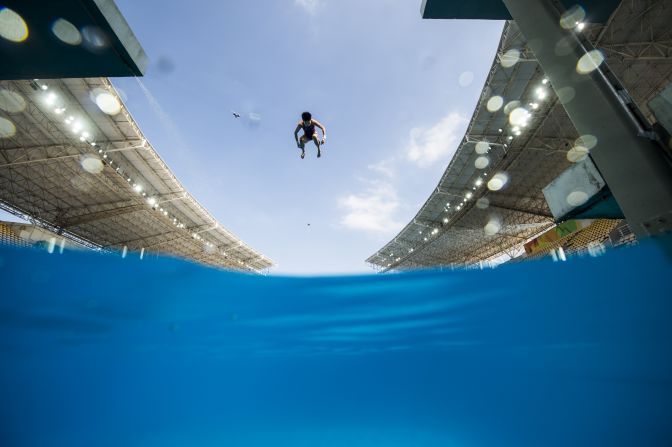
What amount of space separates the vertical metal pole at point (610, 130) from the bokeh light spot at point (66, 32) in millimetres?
8135

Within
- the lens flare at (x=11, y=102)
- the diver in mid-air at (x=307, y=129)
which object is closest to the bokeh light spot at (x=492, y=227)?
the diver in mid-air at (x=307, y=129)

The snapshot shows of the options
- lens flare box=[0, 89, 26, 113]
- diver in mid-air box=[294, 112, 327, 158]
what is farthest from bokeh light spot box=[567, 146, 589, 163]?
lens flare box=[0, 89, 26, 113]

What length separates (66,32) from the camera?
5.56m

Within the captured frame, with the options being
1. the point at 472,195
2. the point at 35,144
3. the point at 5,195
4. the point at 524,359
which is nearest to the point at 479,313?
the point at 524,359

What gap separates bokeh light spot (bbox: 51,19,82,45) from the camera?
543 centimetres

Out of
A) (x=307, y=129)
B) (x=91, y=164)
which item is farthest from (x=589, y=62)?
(x=91, y=164)

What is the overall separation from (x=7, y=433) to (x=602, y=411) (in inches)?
630

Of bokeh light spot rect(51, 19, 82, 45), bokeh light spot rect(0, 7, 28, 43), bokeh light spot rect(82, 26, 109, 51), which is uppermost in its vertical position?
bokeh light spot rect(0, 7, 28, 43)

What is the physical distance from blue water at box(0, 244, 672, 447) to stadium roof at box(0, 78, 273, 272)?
12.9 m

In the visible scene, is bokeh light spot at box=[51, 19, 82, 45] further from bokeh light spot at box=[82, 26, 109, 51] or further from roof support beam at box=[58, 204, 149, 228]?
roof support beam at box=[58, 204, 149, 228]

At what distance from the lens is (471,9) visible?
6332 mm

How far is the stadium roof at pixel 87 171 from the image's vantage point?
49.0 ft

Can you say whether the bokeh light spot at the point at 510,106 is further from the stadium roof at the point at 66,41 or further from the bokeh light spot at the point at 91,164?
the bokeh light spot at the point at 91,164

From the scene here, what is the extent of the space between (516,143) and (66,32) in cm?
2050
